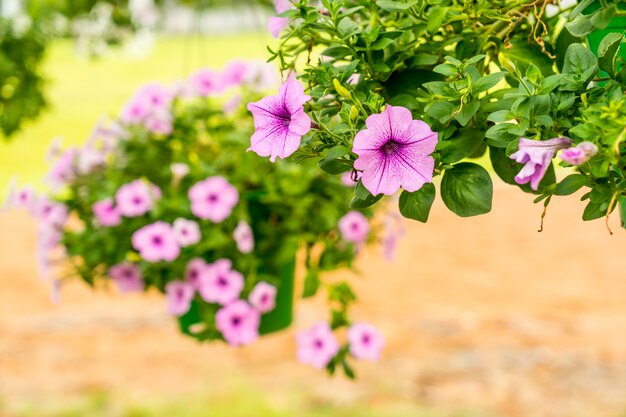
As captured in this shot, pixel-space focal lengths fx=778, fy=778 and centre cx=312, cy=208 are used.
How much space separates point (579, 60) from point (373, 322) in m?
3.15

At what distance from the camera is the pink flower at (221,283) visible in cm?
136

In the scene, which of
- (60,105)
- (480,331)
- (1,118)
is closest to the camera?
(1,118)

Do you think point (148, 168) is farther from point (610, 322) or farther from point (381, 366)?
point (610, 322)

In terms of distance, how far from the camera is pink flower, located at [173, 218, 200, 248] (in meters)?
1.36

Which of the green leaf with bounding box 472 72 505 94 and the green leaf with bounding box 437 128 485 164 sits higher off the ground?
the green leaf with bounding box 472 72 505 94

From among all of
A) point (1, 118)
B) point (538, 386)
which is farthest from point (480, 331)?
point (1, 118)

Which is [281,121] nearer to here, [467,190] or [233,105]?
[467,190]

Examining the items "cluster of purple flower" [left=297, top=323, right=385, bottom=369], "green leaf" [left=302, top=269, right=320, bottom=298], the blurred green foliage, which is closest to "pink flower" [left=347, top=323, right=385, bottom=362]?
"cluster of purple flower" [left=297, top=323, right=385, bottom=369]

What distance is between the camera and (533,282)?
4031mm

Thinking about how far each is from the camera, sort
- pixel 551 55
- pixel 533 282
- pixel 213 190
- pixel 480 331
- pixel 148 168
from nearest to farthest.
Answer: pixel 551 55 < pixel 213 190 < pixel 148 168 < pixel 480 331 < pixel 533 282

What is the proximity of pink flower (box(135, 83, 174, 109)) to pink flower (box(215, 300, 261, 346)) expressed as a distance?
0.45 meters

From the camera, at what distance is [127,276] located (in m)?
1.46

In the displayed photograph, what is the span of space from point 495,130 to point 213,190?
0.86 m

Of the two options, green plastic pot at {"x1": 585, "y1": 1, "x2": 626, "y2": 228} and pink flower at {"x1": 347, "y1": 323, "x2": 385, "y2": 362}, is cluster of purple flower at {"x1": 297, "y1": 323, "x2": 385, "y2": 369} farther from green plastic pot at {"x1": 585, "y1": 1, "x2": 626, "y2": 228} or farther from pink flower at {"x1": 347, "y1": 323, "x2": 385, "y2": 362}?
green plastic pot at {"x1": 585, "y1": 1, "x2": 626, "y2": 228}
